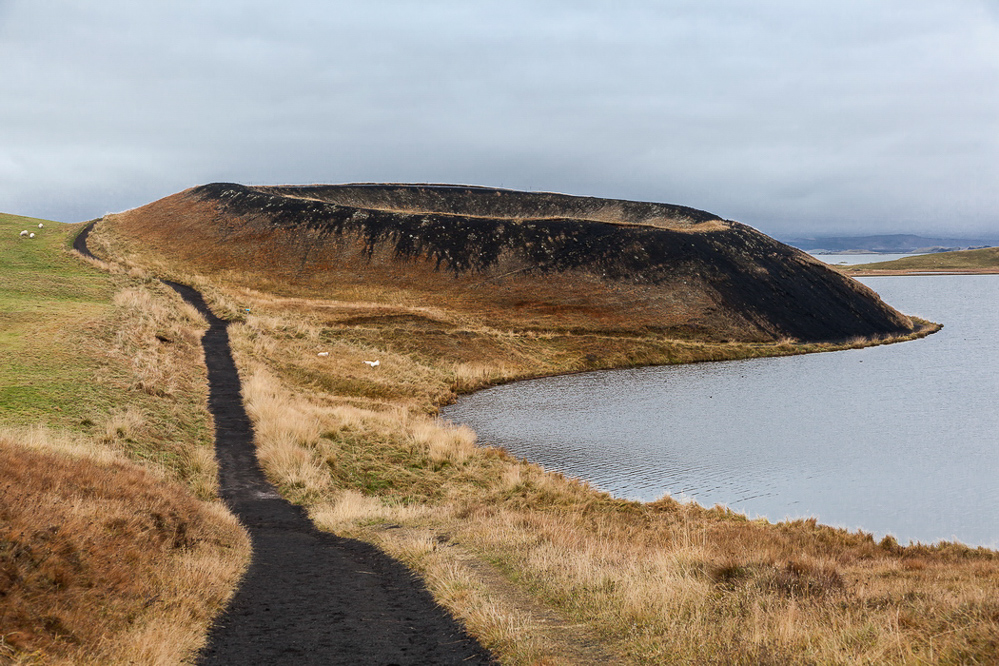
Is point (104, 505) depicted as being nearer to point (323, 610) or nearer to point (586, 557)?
point (323, 610)

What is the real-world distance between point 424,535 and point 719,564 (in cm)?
546

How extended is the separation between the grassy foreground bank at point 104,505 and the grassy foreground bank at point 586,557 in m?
2.62

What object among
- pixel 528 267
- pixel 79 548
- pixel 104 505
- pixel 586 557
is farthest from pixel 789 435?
pixel 528 267

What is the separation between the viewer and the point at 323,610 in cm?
861

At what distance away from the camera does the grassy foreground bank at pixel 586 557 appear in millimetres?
6250

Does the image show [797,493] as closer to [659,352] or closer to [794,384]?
[794,384]

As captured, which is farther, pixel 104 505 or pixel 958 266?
pixel 958 266

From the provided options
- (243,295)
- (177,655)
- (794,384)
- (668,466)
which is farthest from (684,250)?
(177,655)

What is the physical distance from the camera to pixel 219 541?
11047 mm

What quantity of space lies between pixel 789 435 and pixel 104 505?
2315 centimetres

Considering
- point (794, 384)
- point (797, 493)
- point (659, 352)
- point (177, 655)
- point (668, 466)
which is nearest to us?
point (177, 655)

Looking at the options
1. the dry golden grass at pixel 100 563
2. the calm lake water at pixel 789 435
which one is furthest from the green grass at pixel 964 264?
the dry golden grass at pixel 100 563

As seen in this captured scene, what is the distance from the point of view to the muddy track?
7.10 metres

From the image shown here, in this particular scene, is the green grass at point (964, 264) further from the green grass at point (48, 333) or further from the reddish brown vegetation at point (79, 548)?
the reddish brown vegetation at point (79, 548)
